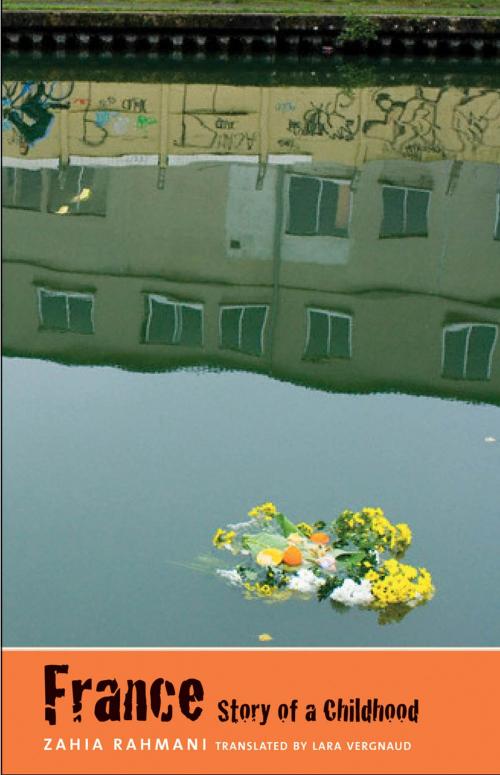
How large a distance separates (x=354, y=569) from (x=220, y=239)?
937 cm

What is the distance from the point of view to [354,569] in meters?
9.52

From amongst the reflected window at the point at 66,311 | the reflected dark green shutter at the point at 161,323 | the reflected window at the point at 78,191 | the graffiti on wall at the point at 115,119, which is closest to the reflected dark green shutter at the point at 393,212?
the reflected window at the point at 78,191

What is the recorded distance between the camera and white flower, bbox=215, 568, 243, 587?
375 inches

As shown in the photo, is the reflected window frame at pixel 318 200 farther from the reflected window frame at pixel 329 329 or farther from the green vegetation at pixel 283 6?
the green vegetation at pixel 283 6

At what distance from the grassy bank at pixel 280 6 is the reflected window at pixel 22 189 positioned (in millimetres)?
10319

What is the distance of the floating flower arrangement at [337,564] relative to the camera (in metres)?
9.38

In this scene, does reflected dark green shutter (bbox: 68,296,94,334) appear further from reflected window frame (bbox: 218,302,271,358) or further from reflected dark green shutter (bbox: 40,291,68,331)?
reflected window frame (bbox: 218,302,271,358)

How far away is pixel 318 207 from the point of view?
20125 millimetres

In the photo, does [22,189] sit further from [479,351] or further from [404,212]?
[479,351]

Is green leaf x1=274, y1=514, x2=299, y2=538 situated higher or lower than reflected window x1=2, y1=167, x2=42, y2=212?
lower

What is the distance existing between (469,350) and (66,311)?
4259 mm

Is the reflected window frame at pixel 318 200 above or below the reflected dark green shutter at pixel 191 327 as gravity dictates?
above

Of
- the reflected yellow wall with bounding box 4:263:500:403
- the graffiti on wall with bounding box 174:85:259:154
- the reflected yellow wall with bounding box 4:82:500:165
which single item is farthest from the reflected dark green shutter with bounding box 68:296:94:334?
the graffiti on wall with bounding box 174:85:259:154

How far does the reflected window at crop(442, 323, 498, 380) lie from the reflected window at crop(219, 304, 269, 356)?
189 centimetres
